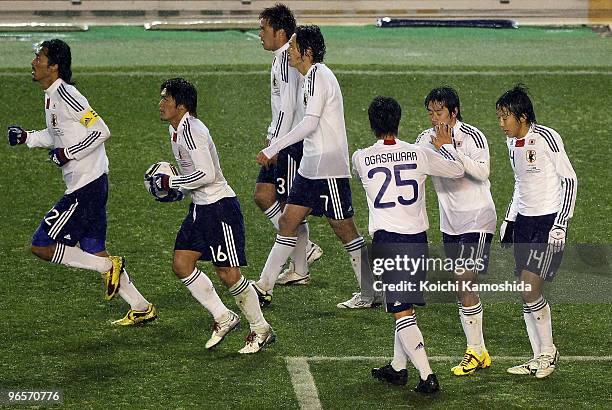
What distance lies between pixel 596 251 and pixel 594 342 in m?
2.63

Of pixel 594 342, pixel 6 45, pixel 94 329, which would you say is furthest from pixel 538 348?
pixel 6 45

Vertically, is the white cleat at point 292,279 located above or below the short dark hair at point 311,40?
below

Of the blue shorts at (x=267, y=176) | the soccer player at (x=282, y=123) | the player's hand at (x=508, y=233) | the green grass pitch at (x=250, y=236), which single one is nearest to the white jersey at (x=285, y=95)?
the soccer player at (x=282, y=123)

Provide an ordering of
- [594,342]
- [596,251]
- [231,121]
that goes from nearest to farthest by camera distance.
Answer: [594,342] → [596,251] → [231,121]

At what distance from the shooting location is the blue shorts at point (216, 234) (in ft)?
29.7

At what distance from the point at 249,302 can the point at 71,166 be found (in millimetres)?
1711

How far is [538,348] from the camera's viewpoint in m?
8.74

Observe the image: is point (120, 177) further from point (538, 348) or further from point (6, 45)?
point (6, 45)

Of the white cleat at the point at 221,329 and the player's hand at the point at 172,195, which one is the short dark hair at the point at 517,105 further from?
the white cleat at the point at 221,329

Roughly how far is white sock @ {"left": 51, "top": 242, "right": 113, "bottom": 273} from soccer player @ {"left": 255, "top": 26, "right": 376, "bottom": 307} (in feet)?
4.42

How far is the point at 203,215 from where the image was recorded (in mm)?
9070

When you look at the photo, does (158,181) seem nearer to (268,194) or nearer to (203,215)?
(203,215)

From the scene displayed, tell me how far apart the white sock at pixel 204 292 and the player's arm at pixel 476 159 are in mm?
2000

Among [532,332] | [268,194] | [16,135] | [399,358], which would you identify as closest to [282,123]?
[268,194]
